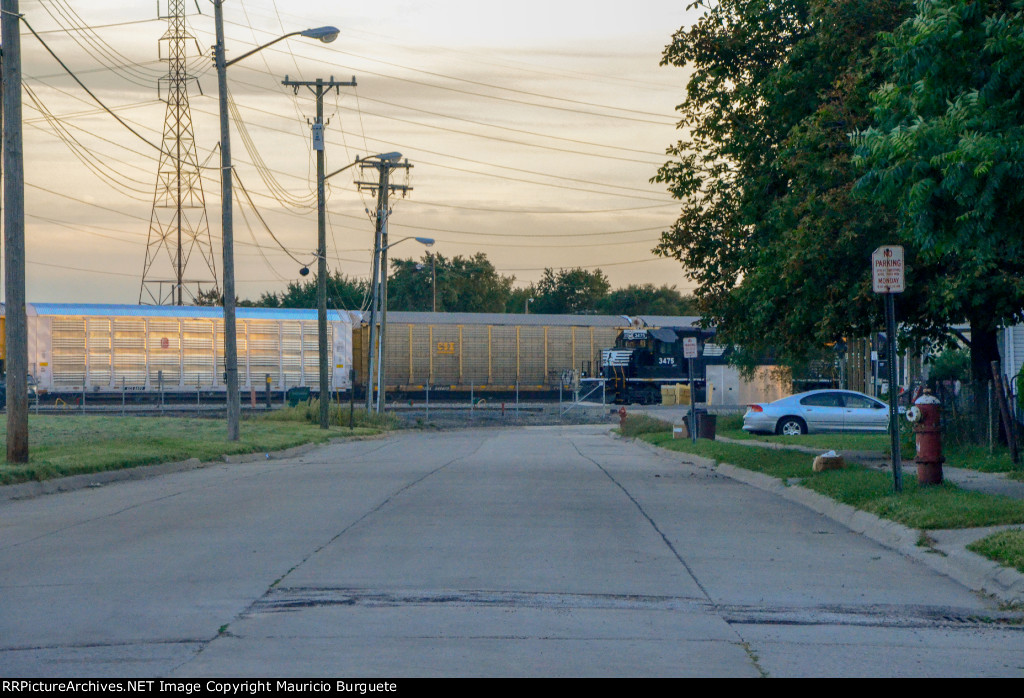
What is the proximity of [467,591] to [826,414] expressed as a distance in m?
26.3

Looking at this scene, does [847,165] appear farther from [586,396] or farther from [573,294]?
[573,294]

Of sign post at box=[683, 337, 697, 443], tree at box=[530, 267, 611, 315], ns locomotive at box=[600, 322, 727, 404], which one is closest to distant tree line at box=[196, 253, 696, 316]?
tree at box=[530, 267, 611, 315]

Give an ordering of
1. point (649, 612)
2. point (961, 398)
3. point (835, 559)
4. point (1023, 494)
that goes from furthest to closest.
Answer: point (961, 398) → point (1023, 494) → point (835, 559) → point (649, 612)

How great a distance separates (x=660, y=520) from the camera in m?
13.5

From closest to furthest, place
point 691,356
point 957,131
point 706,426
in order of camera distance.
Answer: point 957,131 → point 691,356 → point 706,426

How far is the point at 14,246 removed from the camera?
18906mm

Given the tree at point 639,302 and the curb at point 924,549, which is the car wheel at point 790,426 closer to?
the curb at point 924,549

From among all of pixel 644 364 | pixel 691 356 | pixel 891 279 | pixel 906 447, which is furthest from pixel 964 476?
pixel 644 364

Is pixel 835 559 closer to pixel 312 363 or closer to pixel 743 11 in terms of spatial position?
pixel 743 11

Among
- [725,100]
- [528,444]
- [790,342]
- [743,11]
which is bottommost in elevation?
[528,444]

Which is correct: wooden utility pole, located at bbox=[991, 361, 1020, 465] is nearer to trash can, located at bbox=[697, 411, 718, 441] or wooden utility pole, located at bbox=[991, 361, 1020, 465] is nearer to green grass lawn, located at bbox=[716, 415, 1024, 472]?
green grass lawn, located at bbox=[716, 415, 1024, 472]

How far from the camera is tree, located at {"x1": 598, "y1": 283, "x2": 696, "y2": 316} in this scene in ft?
421

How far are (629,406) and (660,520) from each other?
4531 cm

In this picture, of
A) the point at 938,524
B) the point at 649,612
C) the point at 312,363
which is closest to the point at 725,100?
the point at 938,524
